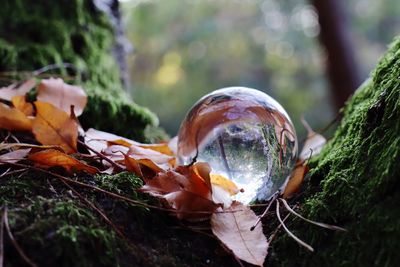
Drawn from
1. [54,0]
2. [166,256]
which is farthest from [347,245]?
[54,0]

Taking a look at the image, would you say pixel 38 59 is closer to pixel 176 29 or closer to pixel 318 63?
pixel 176 29

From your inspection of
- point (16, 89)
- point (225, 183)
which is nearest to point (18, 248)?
point (225, 183)

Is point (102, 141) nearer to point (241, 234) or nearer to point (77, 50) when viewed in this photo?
point (241, 234)

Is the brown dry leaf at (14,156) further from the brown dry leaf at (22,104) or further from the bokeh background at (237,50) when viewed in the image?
the bokeh background at (237,50)

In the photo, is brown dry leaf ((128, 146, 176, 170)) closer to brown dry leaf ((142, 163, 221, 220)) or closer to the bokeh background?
brown dry leaf ((142, 163, 221, 220))

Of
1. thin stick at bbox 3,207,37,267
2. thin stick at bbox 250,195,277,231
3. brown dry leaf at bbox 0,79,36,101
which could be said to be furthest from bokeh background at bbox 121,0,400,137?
thin stick at bbox 3,207,37,267

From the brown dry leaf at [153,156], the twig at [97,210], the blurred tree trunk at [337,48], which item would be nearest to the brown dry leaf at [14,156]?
the twig at [97,210]
